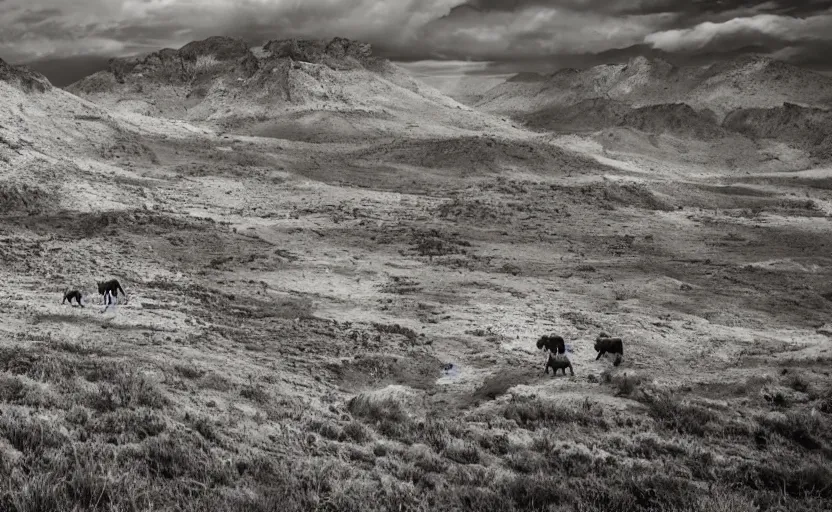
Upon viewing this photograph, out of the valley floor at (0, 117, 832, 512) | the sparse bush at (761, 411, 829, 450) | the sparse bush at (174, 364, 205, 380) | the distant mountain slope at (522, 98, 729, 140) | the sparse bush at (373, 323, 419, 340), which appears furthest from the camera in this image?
the distant mountain slope at (522, 98, 729, 140)

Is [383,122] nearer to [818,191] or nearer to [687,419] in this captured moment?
[818,191]

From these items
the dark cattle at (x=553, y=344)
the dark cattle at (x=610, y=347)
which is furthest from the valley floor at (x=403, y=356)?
the dark cattle at (x=553, y=344)

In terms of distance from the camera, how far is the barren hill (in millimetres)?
88125

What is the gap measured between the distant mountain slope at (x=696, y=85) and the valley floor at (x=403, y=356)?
109386 mm

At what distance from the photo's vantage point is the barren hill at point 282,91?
88.1 meters

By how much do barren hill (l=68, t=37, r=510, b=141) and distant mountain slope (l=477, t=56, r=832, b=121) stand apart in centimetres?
5747

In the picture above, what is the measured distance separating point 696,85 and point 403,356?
542 ft

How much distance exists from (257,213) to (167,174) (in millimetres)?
11972

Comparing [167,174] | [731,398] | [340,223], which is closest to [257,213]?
[340,223]

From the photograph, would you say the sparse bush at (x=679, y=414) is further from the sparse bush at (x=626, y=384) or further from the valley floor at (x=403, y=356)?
the sparse bush at (x=626, y=384)

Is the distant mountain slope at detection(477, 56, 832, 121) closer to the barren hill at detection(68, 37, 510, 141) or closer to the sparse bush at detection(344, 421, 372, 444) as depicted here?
the barren hill at detection(68, 37, 510, 141)

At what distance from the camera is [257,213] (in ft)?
110

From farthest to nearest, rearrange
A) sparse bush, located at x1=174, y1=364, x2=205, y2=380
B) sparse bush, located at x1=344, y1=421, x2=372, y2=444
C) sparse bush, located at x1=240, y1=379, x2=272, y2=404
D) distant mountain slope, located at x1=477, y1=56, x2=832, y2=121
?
distant mountain slope, located at x1=477, y1=56, x2=832, y2=121 < sparse bush, located at x1=174, y1=364, x2=205, y2=380 < sparse bush, located at x1=240, y1=379, x2=272, y2=404 < sparse bush, located at x1=344, y1=421, x2=372, y2=444

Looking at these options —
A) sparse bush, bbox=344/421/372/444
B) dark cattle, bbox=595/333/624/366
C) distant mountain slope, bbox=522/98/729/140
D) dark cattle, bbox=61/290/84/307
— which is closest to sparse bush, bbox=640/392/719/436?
dark cattle, bbox=595/333/624/366
